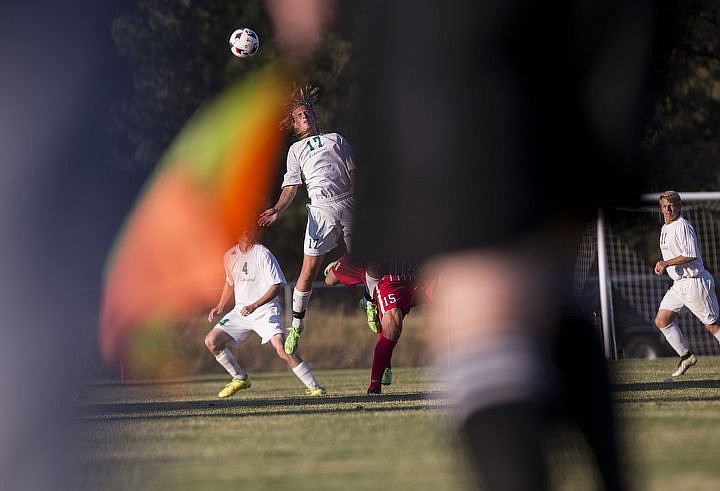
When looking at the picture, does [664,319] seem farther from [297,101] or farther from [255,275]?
[297,101]

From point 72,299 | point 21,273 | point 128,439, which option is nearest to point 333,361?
point 72,299

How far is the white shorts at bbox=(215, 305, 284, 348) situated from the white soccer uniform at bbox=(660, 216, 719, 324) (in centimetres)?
358

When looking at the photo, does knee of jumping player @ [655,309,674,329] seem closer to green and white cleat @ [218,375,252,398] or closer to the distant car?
green and white cleat @ [218,375,252,398]

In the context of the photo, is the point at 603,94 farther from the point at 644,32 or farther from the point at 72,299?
the point at 72,299

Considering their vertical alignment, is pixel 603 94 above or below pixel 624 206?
above

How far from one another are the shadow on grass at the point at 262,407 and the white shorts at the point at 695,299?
11.5ft

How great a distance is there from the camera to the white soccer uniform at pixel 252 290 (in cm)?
964

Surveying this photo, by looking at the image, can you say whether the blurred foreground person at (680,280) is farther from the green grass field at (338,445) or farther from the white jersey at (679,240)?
the green grass field at (338,445)

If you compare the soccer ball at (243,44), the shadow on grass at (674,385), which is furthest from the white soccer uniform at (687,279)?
the soccer ball at (243,44)

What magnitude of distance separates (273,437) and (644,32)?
3684mm

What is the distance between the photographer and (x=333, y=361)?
1812 centimetres

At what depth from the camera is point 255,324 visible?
963 cm

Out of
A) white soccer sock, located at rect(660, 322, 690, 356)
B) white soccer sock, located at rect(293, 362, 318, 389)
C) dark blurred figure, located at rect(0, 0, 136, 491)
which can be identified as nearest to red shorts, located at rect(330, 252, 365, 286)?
white soccer sock, located at rect(293, 362, 318, 389)

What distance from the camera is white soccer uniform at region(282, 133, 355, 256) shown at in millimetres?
10250
